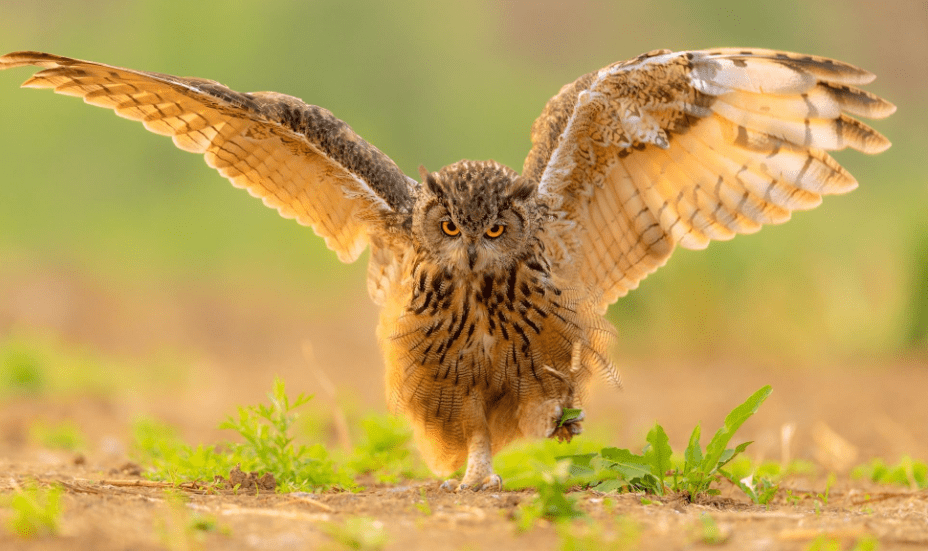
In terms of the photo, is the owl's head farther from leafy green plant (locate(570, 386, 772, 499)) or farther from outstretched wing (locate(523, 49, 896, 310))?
leafy green plant (locate(570, 386, 772, 499))

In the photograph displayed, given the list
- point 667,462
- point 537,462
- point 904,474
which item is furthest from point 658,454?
point 904,474

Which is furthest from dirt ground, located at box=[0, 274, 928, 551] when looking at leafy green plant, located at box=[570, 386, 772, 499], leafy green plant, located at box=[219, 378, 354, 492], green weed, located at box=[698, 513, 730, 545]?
leafy green plant, located at box=[219, 378, 354, 492]

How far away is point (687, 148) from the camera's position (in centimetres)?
471

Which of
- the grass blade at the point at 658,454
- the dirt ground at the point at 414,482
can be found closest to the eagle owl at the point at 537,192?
the dirt ground at the point at 414,482

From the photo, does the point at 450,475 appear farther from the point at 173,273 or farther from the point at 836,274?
the point at 173,273

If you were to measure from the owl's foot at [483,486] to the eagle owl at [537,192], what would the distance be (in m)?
0.03

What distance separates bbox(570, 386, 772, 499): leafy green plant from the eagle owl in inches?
20.2

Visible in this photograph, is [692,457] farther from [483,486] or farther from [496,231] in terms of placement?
[496,231]

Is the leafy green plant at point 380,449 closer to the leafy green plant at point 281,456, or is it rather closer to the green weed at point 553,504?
the leafy green plant at point 281,456

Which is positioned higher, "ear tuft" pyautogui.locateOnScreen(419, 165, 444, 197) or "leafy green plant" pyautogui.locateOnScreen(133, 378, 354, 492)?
"ear tuft" pyautogui.locateOnScreen(419, 165, 444, 197)

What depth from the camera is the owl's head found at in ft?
13.6

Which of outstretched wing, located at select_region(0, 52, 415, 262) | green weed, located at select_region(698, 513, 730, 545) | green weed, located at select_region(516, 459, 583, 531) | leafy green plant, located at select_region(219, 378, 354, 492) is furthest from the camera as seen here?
outstretched wing, located at select_region(0, 52, 415, 262)

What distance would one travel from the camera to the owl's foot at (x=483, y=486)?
13.4 feet

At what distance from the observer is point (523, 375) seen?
429cm
